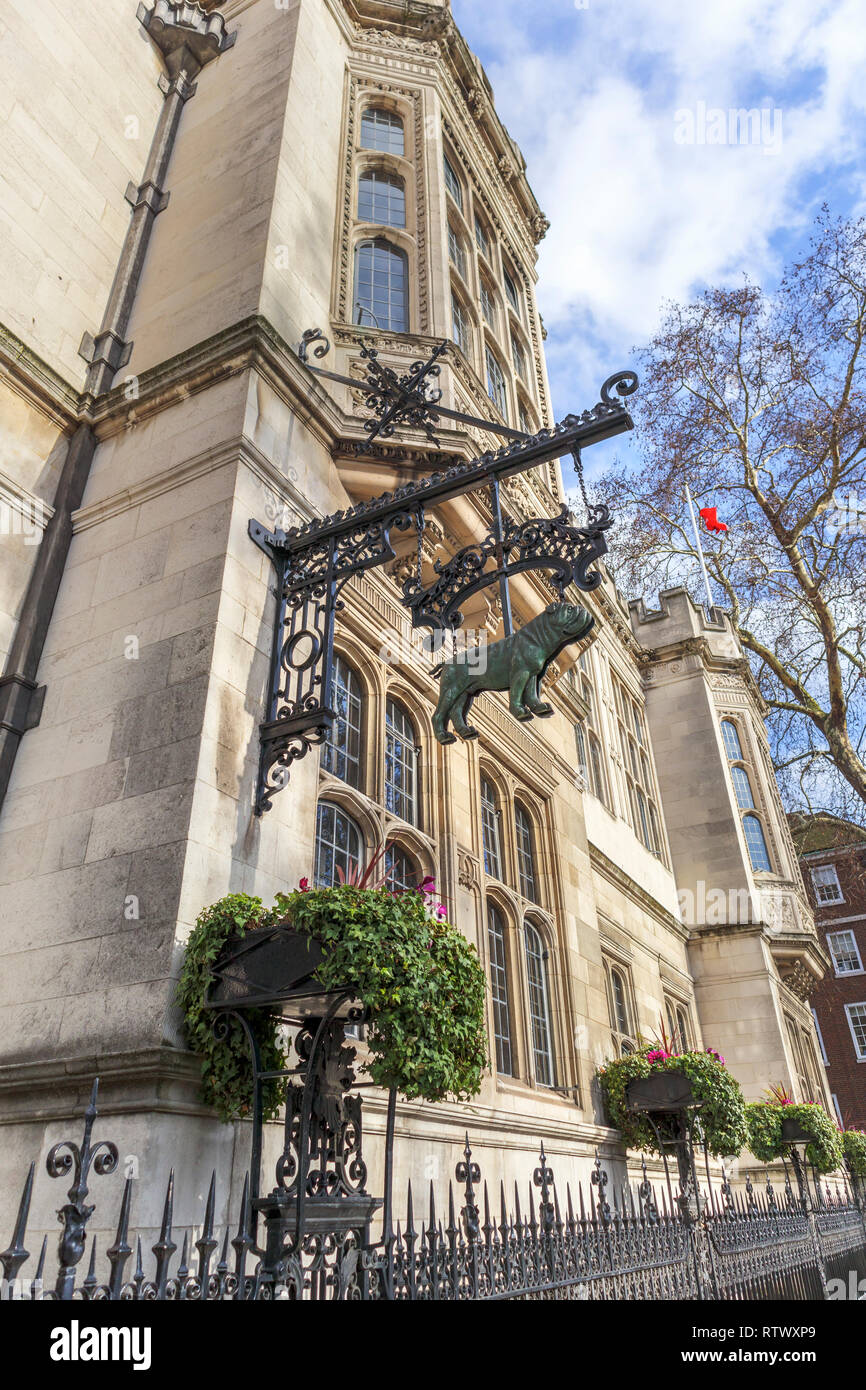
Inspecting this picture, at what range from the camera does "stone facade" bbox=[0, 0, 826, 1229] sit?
6051 mm

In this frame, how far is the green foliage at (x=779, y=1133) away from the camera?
668 inches

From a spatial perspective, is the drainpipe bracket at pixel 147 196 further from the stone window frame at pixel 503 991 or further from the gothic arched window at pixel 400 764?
the stone window frame at pixel 503 991

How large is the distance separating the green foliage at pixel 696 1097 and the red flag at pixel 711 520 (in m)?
8.39

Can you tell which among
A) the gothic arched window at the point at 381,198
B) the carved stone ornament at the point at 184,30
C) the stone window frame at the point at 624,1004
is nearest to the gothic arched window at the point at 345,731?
the gothic arched window at the point at 381,198

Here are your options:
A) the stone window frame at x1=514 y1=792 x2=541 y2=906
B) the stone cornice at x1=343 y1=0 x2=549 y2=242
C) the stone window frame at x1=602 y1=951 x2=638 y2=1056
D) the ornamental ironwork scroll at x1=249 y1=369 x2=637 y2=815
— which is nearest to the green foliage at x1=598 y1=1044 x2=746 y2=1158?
the stone window frame at x1=514 y1=792 x2=541 y2=906

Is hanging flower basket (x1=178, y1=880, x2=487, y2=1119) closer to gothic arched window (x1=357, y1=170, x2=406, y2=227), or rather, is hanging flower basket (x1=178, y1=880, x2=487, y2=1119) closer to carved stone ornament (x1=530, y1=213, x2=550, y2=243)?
gothic arched window (x1=357, y1=170, x2=406, y2=227)

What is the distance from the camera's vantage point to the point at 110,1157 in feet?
11.4

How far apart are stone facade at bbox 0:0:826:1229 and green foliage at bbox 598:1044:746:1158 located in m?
0.36

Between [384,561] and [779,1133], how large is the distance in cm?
1529

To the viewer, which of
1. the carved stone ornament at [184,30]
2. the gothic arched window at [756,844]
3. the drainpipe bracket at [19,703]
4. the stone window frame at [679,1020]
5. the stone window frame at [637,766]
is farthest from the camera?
the gothic arched window at [756,844]

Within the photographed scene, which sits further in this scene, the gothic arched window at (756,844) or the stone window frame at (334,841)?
the gothic arched window at (756,844)
